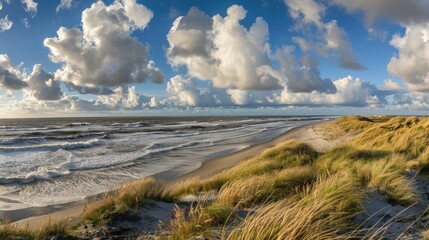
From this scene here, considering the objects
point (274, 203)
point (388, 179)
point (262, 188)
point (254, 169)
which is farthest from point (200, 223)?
point (254, 169)

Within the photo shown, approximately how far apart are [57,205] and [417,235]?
1046 centimetres

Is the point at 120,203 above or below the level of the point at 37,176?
above

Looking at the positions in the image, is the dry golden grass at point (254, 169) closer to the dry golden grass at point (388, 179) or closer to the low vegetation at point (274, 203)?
the low vegetation at point (274, 203)

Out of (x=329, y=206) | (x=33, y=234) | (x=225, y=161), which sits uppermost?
(x=329, y=206)

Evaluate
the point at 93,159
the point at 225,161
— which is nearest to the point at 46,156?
the point at 93,159

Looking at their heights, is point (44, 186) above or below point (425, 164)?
below

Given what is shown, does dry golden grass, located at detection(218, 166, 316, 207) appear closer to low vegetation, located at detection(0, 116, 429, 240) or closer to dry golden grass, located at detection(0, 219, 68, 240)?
low vegetation, located at detection(0, 116, 429, 240)

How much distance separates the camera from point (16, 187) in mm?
14016

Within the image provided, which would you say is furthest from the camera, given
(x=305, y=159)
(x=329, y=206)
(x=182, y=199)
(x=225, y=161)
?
(x=225, y=161)

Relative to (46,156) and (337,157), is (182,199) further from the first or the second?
(46,156)

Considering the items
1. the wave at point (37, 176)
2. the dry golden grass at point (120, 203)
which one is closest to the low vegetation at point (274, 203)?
the dry golden grass at point (120, 203)

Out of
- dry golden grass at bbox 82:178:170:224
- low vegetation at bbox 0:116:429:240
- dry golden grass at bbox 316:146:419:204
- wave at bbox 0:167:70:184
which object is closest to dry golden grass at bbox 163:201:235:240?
low vegetation at bbox 0:116:429:240

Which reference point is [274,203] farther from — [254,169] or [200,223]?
[254,169]

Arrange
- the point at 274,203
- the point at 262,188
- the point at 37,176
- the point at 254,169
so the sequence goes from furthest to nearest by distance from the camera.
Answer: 1. the point at 37,176
2. the point at 254,169
3. the point at 262,188
4. the point at 274,203
